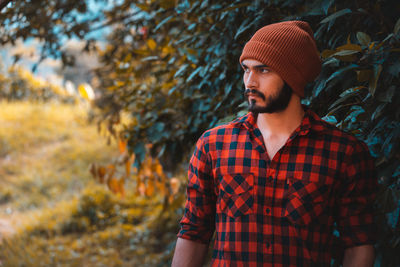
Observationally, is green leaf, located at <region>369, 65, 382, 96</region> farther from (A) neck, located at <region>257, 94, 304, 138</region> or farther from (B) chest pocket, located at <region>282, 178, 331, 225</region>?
(B) chest pocket, located at <region>282, 178, 331, 225</region>

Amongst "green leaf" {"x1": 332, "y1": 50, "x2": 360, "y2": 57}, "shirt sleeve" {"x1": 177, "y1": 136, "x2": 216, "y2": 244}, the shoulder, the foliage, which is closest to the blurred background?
"green leaf" {"x1": 332, "y1": 50, "x2": 360, "y2": 57}

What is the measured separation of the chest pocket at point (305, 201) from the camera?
51.4 inches

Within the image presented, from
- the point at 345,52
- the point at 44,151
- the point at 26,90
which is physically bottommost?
the point at 44,151

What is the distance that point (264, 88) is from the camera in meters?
A: 1.35

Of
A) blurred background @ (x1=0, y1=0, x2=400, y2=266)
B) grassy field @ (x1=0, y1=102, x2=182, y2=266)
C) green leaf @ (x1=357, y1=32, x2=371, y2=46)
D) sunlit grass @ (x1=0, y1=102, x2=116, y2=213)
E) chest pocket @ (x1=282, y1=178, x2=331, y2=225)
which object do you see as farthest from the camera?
sunlit grass @ (x1=0, y1=102, x2=116, y2=213)

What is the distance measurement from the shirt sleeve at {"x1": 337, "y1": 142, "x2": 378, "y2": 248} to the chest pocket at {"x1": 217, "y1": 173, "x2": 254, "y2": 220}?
294mm

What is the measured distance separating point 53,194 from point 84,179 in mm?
593

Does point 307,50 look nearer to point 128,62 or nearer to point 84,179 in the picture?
point 128,62

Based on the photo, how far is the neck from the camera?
1.40 m

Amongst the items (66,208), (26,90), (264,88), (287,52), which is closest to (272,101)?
(264,88)

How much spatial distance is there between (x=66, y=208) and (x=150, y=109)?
386cm

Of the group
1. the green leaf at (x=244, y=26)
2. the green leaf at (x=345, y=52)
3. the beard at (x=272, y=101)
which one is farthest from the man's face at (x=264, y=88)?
the green leaf at (x=244, y=26)

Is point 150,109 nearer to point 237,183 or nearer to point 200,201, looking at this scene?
point 200,201

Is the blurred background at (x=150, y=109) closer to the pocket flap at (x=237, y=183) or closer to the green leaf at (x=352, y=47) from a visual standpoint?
the green leaf at (x=352, y=47)
